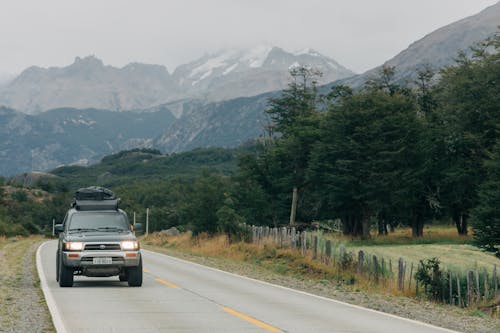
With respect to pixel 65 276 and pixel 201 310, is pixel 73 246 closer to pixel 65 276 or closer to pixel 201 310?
pixel 65 276

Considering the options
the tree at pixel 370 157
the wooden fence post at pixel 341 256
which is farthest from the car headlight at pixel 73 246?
the tree at pixel 370 157

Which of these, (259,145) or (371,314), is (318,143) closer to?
(259,145)

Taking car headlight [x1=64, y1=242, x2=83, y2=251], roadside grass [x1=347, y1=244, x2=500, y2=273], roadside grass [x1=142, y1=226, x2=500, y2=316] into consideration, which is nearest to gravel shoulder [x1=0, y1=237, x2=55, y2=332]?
car headlight [x1=64, y1=242, x2=83, y2=251]

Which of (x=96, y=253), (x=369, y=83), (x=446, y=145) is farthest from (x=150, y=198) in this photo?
(x=96, y=253)

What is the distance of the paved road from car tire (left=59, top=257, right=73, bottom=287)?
0.25 m

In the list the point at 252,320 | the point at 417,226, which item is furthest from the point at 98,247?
the point at 417,226

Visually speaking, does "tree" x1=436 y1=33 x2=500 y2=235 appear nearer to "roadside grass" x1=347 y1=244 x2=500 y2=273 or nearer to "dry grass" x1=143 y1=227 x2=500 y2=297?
"roadside grass" x1=347 y1=244 x2=500 y2=273

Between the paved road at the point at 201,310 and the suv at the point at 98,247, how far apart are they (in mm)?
475

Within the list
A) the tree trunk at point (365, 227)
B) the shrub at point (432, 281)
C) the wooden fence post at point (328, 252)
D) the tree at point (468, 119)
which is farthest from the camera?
the tree trunk at point (365, 227)

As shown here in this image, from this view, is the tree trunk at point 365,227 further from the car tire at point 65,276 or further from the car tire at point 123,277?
the car tire at point 65,276

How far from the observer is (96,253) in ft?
57.8

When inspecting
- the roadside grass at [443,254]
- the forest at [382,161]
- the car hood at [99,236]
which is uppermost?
the forest at [382,161]

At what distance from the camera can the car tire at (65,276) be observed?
17.9 meters

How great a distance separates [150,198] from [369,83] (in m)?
109
